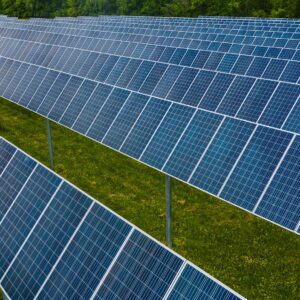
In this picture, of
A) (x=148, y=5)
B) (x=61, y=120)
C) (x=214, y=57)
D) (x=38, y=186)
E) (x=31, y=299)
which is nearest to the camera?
(x=31, y=299)

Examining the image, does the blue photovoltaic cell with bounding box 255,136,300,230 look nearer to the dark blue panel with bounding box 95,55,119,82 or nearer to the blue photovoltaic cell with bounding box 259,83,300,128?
the blue photovoltaic cell with bounding box 259,83,300,128

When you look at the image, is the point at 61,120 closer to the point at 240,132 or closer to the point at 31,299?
the point at 240,132

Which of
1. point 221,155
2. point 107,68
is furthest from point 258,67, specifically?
point 221,155

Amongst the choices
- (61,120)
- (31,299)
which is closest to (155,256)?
(31,299)

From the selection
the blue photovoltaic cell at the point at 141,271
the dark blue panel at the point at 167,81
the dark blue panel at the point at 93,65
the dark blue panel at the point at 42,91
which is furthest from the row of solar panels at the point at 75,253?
the dark blue panel at the point at 93,65

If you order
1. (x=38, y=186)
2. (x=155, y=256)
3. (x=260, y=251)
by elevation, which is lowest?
(x=260, y=251)

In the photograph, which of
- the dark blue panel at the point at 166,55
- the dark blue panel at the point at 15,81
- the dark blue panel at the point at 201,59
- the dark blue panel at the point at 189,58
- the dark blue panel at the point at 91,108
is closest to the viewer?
the dark blue panel at the point at 91,108

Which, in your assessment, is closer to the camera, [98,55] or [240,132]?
[240,132]

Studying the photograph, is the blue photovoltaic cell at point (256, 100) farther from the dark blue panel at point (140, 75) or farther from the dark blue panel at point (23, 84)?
the dark blue panel at point (23, 84)
